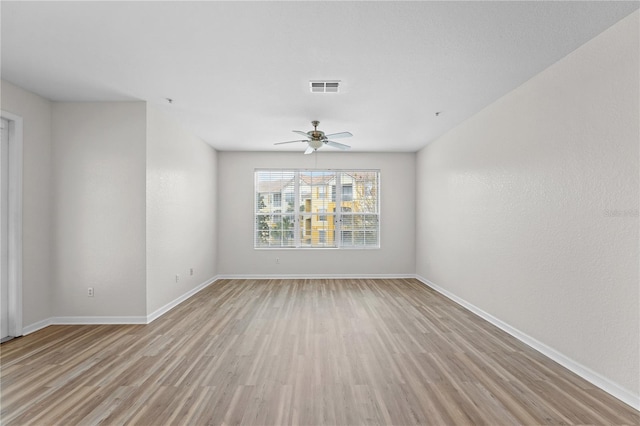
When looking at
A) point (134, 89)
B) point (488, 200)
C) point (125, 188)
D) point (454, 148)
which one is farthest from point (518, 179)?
point (125, 188)

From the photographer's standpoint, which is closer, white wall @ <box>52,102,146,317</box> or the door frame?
the door frame

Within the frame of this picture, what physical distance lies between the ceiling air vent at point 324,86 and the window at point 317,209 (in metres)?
3.38

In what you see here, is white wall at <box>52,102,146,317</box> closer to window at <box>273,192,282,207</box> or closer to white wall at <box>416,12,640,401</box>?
window at <box>273,192,282,207</box>

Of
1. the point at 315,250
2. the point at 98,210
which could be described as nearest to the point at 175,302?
the point at 98,210

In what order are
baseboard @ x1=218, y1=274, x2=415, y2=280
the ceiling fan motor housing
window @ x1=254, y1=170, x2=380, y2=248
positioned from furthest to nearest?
window @ x1=254, y1=170, x2=380, y2=248, baseboard @ x1=218, y1=274, x2=415, y2=280, the ceiling fan motor housing

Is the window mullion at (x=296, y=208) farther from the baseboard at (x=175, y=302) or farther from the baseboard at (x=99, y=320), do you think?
the baseboard at (x=99, y=320)

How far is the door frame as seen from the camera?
10.7ft

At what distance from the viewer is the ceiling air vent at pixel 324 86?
3.08m

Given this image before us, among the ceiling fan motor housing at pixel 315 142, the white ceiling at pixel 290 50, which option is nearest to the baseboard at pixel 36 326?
the white ceiling at pixel 290 50

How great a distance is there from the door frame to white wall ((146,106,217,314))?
4.02 ft

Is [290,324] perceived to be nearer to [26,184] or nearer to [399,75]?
[399,75]

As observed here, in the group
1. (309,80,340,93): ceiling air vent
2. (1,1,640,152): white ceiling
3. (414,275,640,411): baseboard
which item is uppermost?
(1,1,640,152): white ceiling

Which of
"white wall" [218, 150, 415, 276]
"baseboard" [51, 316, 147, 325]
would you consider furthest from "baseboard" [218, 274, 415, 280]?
"baseboard" [51, 316, 147, 325]

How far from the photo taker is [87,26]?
2201mm
